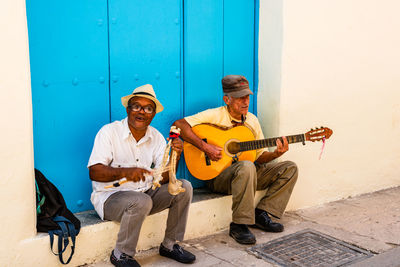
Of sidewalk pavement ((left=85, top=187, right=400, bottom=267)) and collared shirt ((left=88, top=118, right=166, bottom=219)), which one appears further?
sidewalk pavement ((left=85, top=187, right=400, bottom=267))

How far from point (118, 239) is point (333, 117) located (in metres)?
2.71

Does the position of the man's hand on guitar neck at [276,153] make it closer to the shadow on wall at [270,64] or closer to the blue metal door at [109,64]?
the shadow on wall at [270,64]

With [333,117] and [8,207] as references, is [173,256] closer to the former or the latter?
[8,207]

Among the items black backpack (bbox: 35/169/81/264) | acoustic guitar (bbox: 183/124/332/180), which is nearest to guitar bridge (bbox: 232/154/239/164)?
acoustic guitar (bbox: 183/124/332/180)

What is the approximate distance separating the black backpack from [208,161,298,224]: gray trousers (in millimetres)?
1298

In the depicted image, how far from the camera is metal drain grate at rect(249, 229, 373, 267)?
12.0 feet

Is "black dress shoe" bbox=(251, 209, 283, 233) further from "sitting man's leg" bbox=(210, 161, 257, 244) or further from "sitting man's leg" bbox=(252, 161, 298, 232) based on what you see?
"sitting man's leg" bbox=(210, 161, 257, 244)

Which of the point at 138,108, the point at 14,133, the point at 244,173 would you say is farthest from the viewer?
the point at 244,173

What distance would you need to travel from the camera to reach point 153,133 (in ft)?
12.1

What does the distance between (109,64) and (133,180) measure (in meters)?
1.07

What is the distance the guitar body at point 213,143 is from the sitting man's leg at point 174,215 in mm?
606

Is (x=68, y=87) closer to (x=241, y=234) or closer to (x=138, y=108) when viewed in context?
(x=138, y=108)

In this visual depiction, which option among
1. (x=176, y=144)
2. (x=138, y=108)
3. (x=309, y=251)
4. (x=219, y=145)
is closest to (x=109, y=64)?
(x=138, y=108)

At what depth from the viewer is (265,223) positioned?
4250mm
